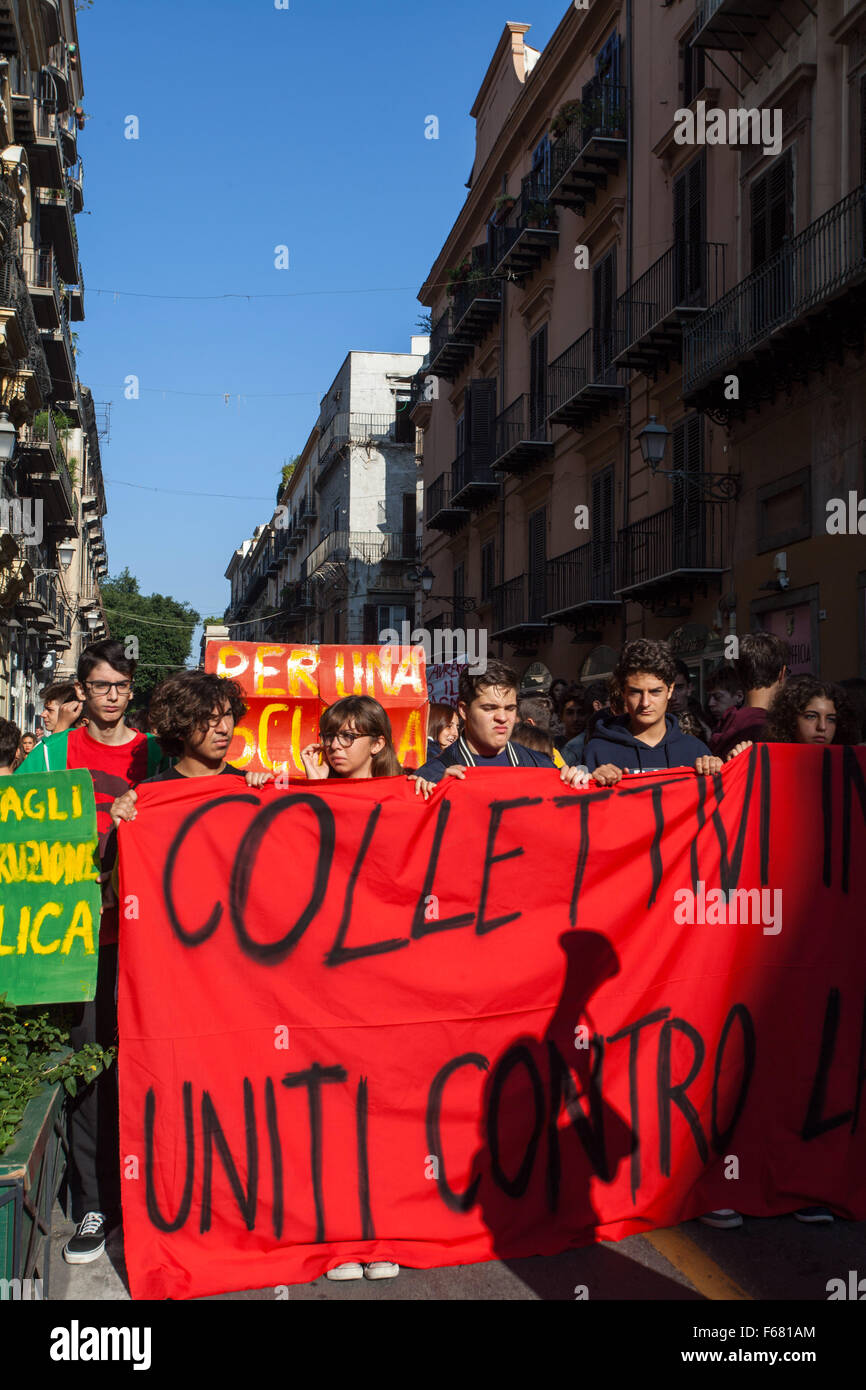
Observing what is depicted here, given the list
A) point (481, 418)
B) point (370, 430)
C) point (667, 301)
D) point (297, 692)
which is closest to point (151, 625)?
point (370, 430)

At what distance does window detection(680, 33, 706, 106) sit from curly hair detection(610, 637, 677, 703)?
47.6ft

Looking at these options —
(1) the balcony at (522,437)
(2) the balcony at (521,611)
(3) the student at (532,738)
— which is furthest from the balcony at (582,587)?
(3) the student at (532,738)

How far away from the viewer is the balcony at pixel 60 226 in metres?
29.1

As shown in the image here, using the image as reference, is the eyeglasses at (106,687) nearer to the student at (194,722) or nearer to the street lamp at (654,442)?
the student at (194,722)

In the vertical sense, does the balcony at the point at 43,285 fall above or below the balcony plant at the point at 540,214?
above

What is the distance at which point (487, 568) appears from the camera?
28.6m

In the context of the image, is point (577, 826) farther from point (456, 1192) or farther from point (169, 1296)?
point (169, 1296)

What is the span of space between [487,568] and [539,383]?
16.7 ft

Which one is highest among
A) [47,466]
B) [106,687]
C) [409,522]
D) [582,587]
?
[409,522]

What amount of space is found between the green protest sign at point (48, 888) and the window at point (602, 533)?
1612 cm

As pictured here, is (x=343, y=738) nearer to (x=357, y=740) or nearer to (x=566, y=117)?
(x=357, y=740)

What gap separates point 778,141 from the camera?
48.4 ft
